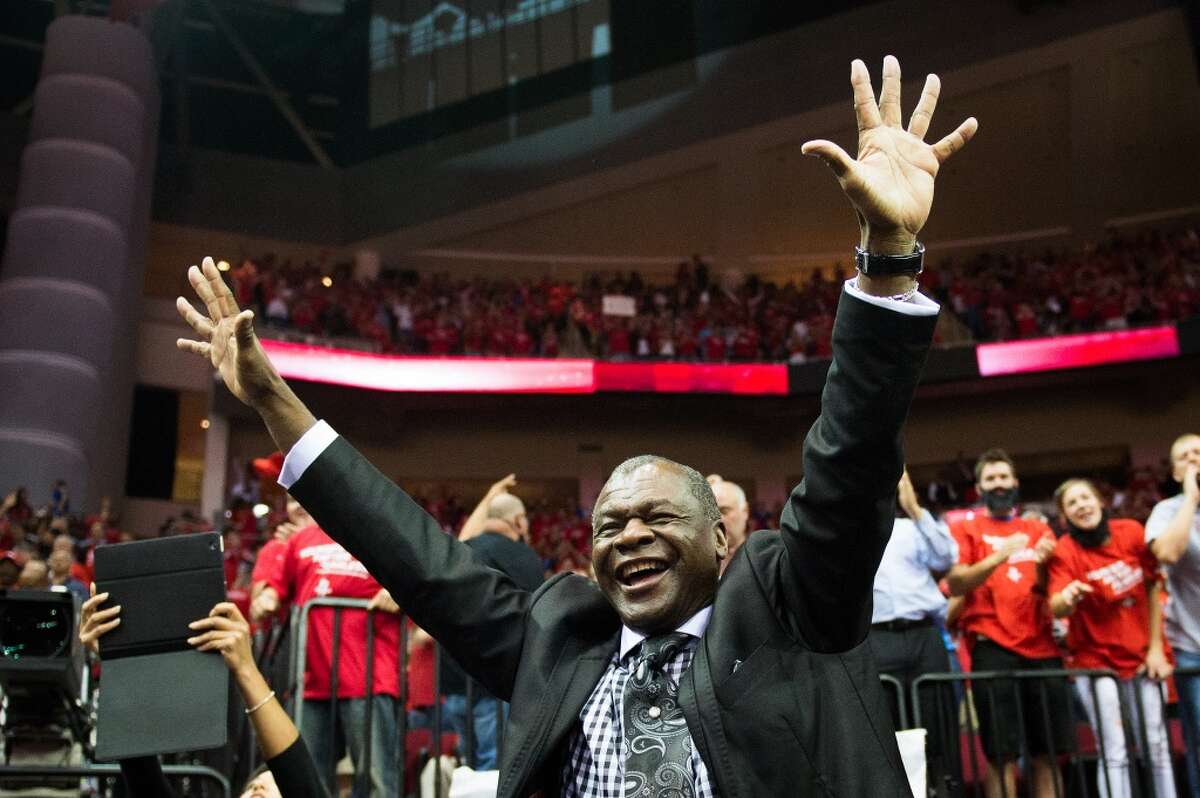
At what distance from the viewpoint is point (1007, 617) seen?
5.06 metres

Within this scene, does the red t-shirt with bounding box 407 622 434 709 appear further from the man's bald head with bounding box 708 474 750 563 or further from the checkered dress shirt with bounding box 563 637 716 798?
the checkered dress shirt with bounding box 563 637 716 798

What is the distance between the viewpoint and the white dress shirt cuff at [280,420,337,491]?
196 cm

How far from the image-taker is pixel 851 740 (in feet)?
5.60

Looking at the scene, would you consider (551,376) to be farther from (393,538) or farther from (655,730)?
(655,730)

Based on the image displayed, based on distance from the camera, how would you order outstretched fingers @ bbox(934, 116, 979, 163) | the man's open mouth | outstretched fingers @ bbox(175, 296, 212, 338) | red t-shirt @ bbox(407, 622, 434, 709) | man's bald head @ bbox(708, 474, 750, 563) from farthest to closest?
red t-shirt @ bbox(407, 622, 434, 709) → man's bald head @ bbox(708, 474, 750, 563) → outstretched fingers @ bbox(175, 296, 212, 338) → the man's open mouth → outstretched fingers @ bbox(934, 116, 979, 163)

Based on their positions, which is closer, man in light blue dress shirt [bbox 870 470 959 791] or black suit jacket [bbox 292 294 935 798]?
black suit jacket [bbox 292 294 935 798]

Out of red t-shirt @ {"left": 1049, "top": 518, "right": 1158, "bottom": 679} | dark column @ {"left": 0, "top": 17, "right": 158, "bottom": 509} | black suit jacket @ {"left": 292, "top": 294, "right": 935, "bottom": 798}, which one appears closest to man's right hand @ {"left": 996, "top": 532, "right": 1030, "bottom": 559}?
red t-shirt @ {"left": 1049, "top": 518, "right": 1158, "bottom": 679}

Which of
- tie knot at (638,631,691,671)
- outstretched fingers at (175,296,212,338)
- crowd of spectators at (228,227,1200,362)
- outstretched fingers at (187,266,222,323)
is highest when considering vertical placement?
crowd of spectators at (228,227,1200,362)

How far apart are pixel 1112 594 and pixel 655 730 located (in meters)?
3.84

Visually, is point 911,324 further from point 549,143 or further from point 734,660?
point 549,143

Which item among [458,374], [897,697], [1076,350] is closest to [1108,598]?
[897,697]

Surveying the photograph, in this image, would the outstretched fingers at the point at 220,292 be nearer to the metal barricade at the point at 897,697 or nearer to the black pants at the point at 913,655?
the metal barricade at the point at 897,697

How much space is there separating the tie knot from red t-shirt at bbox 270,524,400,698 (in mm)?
2923

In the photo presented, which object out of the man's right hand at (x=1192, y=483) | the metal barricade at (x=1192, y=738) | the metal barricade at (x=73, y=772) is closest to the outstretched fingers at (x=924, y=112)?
the metal barricade at (x=73, y=772)
